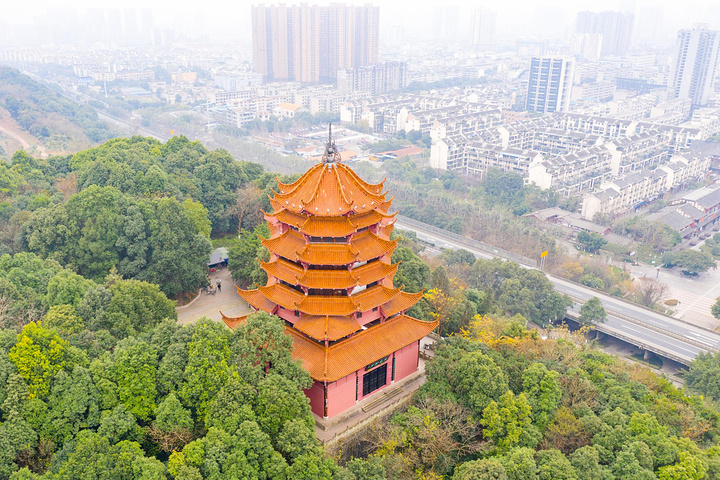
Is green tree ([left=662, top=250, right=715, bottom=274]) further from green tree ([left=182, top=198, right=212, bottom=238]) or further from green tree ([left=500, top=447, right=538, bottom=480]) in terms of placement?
green tree ([left=182, top=198, right=212, bottom=238])

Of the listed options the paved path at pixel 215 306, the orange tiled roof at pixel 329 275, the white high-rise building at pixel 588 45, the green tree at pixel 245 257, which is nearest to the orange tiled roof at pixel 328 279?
the orange tiled roof at pixel 329 275

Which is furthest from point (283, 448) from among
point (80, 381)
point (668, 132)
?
point (668, 132)

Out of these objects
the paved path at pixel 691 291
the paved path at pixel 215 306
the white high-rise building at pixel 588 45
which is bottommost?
the paved path at pixel 691 291

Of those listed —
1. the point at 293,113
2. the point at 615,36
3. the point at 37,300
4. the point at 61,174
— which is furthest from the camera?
the point at 615,36

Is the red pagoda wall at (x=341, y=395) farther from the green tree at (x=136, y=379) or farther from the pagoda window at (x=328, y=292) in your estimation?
the green tree at (x=136, y=379)

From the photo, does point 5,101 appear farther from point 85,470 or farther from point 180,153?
point 85,470

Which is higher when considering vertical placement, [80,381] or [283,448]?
[80,381]

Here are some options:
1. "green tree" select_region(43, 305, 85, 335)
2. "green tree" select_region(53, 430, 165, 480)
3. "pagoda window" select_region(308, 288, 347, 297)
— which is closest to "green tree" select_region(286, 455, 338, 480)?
"green tree" select_region(53, 430, 165, 480)
